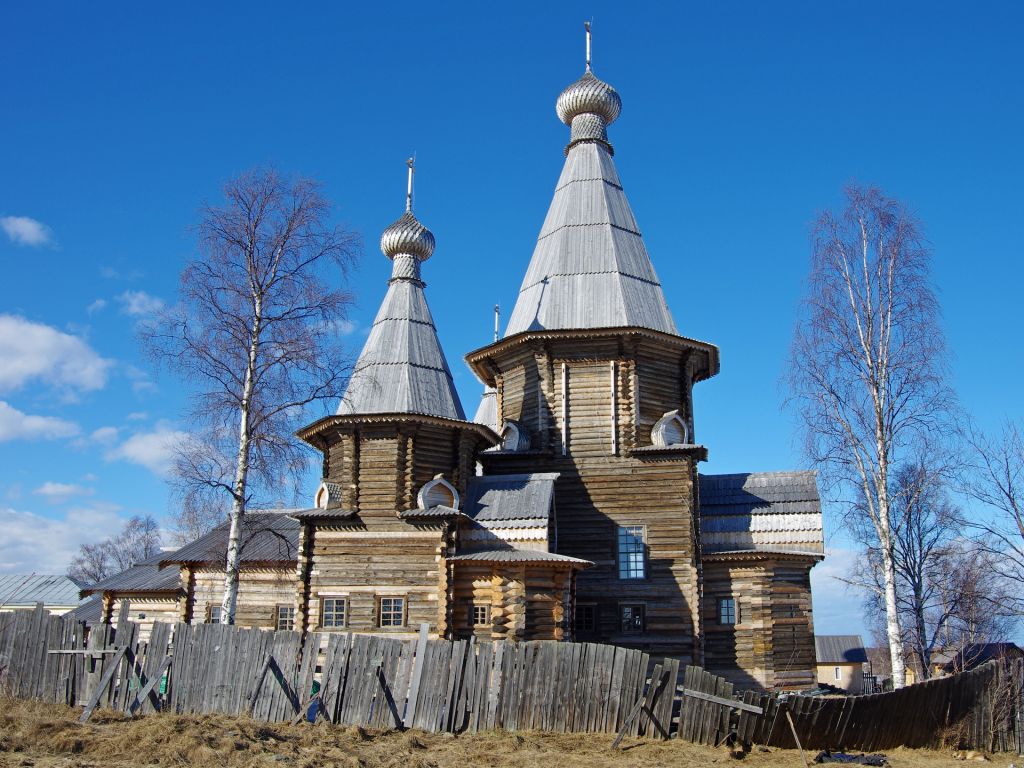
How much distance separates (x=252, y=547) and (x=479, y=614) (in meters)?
8.05

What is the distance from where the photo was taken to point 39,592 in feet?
205

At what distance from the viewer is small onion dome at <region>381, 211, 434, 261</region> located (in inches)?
969

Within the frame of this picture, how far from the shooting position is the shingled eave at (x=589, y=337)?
22.4 m

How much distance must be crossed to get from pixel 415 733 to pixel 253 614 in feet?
38.8

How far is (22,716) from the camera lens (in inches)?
467

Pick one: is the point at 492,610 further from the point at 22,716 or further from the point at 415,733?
the point at 22,716

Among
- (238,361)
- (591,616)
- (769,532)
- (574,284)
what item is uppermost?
(574,284)

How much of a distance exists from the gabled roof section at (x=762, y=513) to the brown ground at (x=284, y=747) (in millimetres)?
9157

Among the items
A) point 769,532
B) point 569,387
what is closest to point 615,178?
point 569,387

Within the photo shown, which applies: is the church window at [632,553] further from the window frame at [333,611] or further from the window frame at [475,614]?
the window frame at [333,611]

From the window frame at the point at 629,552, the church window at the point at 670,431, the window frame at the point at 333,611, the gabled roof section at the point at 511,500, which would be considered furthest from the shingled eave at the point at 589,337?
the window frame at the point at 333,611

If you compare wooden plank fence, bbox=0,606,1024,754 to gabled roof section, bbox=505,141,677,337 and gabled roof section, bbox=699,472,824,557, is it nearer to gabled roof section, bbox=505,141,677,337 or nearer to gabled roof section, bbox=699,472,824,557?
gabled roof section, bbox=699,472,824,557

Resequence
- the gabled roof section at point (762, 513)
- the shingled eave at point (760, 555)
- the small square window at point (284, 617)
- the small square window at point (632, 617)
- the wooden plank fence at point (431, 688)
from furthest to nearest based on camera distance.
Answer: the small square window at point (284, 617), the gabled roof section at point (762, 513), the shingled eave at point (760, 555), the small square window at point (632, 617), the wooden plank fence at point (431, 688)

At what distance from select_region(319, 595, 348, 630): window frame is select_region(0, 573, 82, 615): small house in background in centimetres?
4720
